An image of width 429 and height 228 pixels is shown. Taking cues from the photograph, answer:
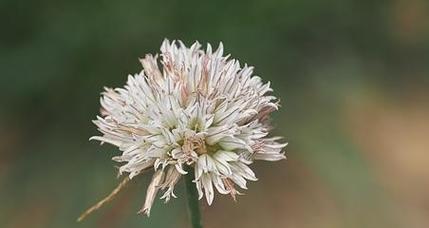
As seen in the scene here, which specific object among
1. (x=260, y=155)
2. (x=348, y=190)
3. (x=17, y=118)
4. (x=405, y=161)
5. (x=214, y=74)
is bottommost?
(x=260, y=155)

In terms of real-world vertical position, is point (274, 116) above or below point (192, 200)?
above

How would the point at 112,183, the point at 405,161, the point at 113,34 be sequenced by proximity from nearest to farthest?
1. the point at 112,183
2. the point at 113,34
3. the point at 405,161

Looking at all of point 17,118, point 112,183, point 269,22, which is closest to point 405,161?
point 269,22

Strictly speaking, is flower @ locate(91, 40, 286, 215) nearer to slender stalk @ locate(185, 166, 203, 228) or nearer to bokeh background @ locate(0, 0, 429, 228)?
slender stalk @ locate(185, 166, 203, 228)

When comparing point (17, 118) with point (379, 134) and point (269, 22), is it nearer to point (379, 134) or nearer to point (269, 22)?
point (269, 22)

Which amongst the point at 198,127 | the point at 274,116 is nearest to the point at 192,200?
the point at 198,127

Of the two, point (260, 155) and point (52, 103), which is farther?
point (52, 103)

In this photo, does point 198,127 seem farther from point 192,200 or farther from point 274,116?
point 274,116
